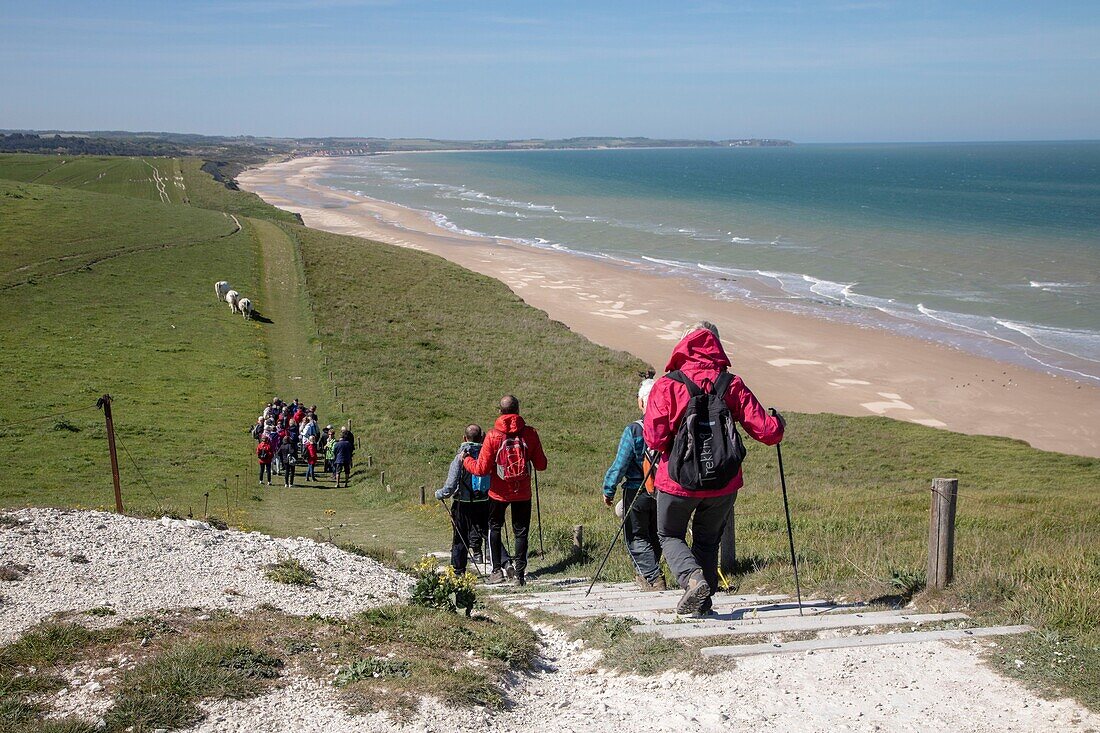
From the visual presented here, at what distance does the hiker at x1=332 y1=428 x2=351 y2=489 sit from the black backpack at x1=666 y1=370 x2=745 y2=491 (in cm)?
1397

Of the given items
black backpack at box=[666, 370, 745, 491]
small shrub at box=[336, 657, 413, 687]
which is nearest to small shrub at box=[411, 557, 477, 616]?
small shrub at box=[336, 657, 413, 687]

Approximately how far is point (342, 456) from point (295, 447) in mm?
1267

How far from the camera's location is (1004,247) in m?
71.4

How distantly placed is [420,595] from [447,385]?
2301 cm

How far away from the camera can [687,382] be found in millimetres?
6172

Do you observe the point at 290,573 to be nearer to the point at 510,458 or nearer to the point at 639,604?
the point at 510,458

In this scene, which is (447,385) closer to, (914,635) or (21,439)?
(21,439)

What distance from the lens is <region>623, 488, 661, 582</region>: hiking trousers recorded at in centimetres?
796

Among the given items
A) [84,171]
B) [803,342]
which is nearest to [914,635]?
[803,342]

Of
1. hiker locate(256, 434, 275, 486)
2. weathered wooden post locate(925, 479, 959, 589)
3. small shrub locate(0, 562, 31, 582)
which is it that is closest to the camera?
weathered wooden post locate(925, 479, 959, 589)

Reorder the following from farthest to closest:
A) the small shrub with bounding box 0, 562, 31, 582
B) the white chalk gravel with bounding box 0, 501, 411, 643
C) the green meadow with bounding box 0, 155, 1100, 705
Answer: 1. the green meadow with bounding box 0, 155, 1100, 705
2. the small shrub with bounding box 0, 562, 31, 582
3. the white chalk gravel with bounding box 0, 501, 411, 643

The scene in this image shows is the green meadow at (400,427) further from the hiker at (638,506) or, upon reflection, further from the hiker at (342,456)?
the hiker at (638,506)

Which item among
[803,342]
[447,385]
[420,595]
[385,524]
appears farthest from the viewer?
[803,342]

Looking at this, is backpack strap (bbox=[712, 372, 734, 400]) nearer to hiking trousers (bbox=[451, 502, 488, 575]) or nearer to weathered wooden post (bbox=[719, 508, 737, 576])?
weathered wooden post (bbox=[719, 508, 737, 576])
